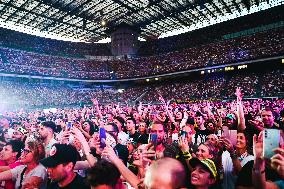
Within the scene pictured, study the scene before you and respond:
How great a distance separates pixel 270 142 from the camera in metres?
2.21

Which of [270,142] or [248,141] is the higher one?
[270,142]

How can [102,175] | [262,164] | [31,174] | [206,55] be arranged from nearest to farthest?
[262,164], [102,175], [31,174], [206,55]

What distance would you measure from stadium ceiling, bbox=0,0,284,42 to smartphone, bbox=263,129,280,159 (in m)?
34.5

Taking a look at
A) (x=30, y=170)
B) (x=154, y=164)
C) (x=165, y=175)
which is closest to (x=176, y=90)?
(x=30, y=170)

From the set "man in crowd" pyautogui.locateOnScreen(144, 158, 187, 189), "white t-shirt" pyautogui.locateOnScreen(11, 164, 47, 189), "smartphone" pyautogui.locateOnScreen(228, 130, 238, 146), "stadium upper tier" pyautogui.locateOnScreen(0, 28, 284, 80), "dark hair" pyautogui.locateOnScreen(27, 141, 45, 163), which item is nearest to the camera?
"man in crowd" pyautogui.locateOnScreen(144, 158, 187, 189)

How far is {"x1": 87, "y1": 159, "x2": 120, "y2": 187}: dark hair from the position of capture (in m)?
2.79

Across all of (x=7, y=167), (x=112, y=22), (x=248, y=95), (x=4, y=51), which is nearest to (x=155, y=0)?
(x=112, y=22)

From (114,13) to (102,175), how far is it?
130 feet

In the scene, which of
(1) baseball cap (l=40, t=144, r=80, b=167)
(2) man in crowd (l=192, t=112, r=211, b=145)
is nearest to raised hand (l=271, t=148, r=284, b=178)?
(1) baseball cap (l=40, t=144, r=80, b=167)

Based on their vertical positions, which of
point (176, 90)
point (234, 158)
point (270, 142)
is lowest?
point (234, 158)

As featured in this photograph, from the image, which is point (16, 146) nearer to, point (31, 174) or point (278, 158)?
point (31, 174)

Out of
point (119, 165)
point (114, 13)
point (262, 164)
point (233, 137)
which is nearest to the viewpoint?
point (262, 164)

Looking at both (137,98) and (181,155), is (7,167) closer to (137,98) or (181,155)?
(181,155)

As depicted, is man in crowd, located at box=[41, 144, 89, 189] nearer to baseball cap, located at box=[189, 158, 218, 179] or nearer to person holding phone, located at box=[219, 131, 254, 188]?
baseball cap, located at box=[189, 158, 218, 179]
